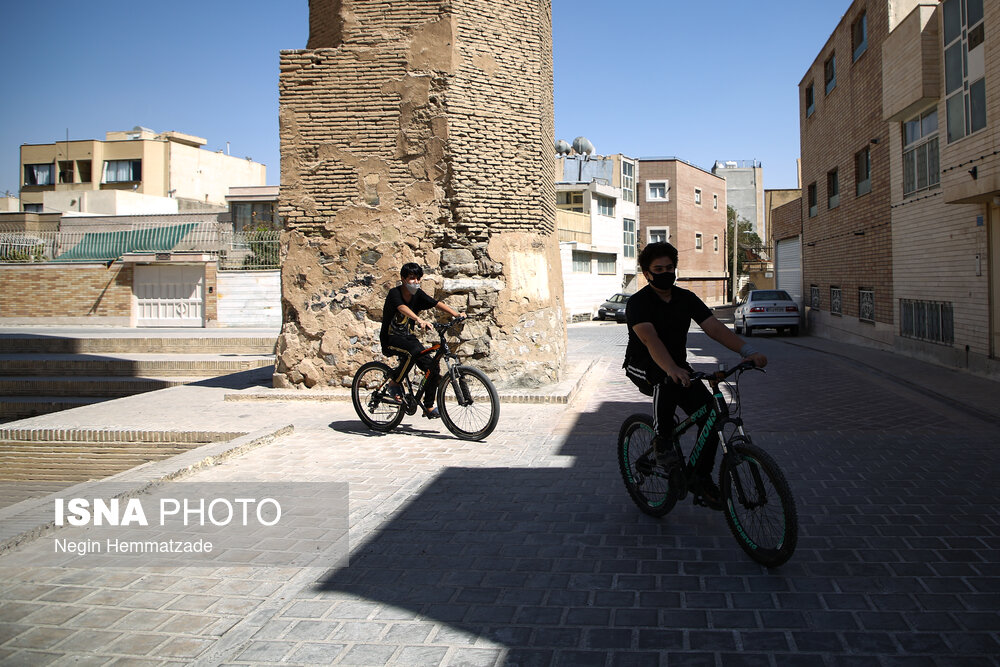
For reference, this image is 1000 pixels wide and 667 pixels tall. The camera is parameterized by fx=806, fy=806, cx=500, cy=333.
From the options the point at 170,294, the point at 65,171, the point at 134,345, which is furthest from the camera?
the point at 65,171

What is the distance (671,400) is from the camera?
465 cm

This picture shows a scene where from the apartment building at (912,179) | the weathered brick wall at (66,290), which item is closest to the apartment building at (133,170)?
the weathered brick wall at (66,290)

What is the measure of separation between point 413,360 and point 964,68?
1082 cm

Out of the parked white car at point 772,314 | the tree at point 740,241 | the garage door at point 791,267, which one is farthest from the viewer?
the tree at point 740,241

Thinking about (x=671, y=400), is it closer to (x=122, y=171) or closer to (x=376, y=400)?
(x=376, y=400)

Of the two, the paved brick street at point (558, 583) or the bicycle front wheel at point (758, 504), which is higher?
the bicycle front wheel at point (758, 504)

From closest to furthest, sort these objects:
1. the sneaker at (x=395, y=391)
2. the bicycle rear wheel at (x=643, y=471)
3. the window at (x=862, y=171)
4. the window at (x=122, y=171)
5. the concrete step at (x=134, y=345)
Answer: the bicycle rear wheel at (x=643, y=471)
the sneaker at (x=395, y=391)
the window at (x=862, y=171)
the concrete step at (x=134, y=345)
the window at (x=122, y=171)

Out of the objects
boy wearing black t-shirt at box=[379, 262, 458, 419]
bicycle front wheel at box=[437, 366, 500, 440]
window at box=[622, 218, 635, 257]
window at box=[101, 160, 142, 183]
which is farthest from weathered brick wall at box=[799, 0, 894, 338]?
window at box=[101, 160, 142, 183]

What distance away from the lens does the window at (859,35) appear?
19.7 m

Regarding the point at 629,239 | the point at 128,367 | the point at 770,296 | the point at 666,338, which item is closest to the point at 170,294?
the point at 128,367

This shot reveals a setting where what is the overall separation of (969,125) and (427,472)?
1098 cm

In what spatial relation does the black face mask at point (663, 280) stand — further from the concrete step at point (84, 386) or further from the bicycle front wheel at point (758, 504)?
the concrete step at point (84, 386)

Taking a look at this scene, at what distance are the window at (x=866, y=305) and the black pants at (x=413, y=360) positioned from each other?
47.9ft

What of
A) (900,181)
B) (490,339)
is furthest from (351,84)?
(900,181)
